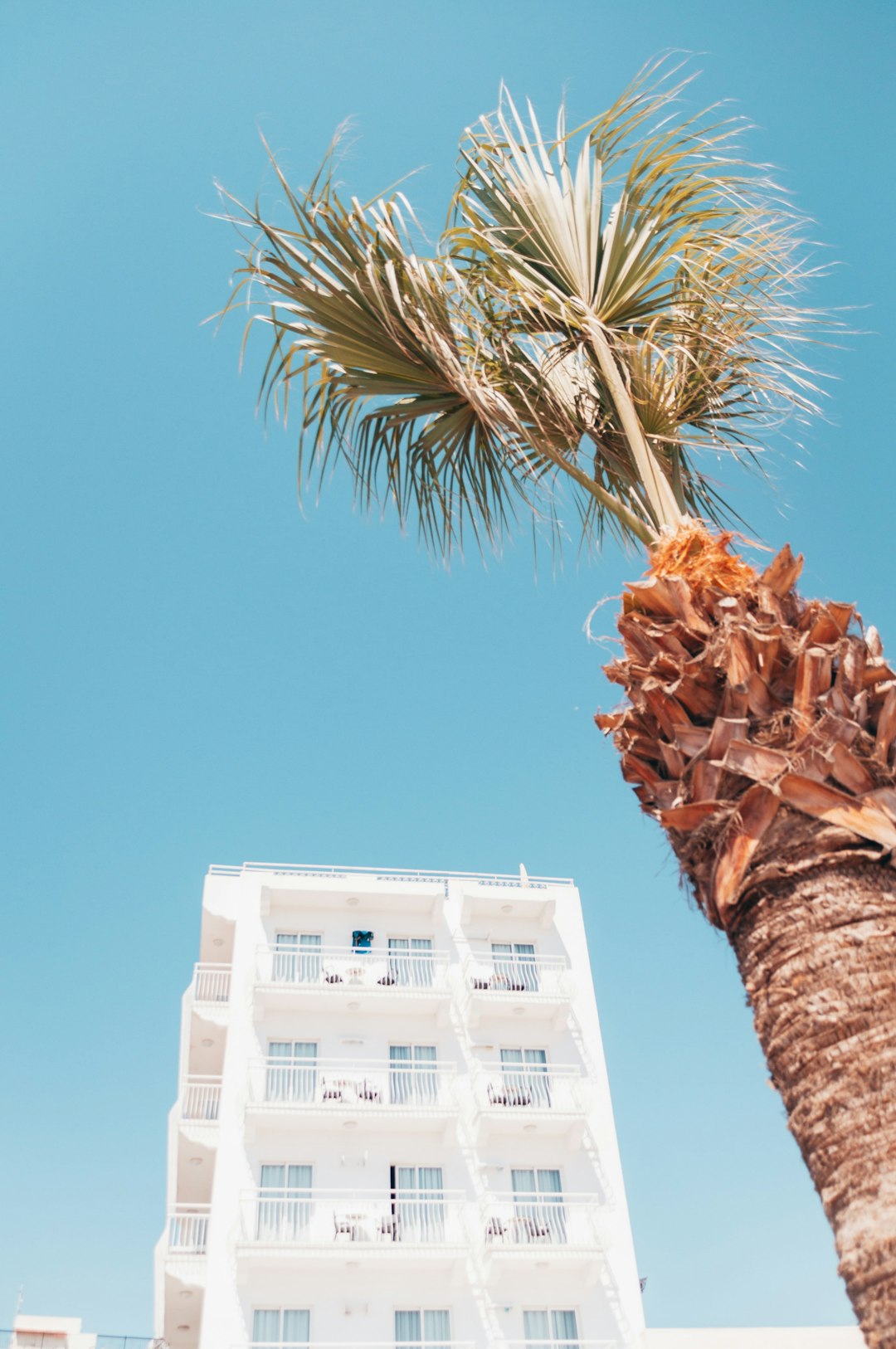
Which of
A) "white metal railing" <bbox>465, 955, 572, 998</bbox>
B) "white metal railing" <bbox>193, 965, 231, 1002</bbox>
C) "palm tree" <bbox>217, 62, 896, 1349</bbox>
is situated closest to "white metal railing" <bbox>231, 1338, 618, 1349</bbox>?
"white metal railing" <bbox>465, 955, 572, 998</bbox>

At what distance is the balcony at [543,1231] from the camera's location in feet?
74.7

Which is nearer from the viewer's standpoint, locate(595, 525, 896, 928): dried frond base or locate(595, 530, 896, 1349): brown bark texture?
locate(595, 530, 896, 1349): brown bark texture

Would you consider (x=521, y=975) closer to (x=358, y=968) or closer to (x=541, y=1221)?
(x=358, y=968)

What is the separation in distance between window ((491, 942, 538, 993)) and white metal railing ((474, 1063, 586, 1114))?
209 cm

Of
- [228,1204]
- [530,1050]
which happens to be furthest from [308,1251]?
[530,1050]

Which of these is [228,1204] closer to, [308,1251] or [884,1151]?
[308,1251]

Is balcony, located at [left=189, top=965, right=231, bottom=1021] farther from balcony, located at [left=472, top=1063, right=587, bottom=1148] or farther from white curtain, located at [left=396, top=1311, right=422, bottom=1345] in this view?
white curtain, located at [left=396, top=1311, right=422, bottom=1345]

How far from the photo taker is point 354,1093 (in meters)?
24.6

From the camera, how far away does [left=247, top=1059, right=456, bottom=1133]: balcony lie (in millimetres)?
23859

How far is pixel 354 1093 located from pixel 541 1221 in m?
5.42

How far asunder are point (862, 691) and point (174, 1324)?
2758 cm

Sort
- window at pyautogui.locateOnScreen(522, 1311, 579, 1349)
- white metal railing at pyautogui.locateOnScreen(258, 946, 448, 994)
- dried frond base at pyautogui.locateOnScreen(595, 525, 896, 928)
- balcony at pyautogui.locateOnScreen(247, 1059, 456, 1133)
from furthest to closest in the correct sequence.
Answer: white metal railing at pyautogui.locateOnScreen(258, 946, 448, 994) < balcony at pyautogui.locateOnScreen(247, 1059, 456, 1133) < window at pyautogui.locateOnScreen(522, 1311, 579, 1349) < dried frond base at pyautogui.locateOnScreen(595, 525, 896, 928)

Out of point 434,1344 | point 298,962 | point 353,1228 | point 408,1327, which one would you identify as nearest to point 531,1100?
point 353,1228

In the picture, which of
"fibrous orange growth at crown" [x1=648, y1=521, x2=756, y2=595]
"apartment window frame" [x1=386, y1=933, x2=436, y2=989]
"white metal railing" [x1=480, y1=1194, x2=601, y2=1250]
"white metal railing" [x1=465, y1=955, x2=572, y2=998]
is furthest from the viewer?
"white metal railing" [x1=465, y1=955, x2=572, y2=998]
